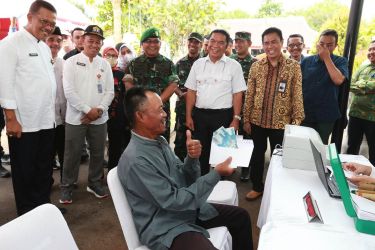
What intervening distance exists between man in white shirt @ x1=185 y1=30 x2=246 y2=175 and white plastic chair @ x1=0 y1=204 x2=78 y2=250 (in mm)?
2300

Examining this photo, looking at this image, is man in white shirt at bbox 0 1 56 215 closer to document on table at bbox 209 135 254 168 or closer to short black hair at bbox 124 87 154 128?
short black hair at bbox 124 87 154 128

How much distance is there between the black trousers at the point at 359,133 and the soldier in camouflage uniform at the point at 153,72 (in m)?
2.28

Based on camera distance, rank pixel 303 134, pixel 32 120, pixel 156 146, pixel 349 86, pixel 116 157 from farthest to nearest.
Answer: pixel 349 86, pixel 116 157, pixel 32 120, pixel 303 134, pixel 156 146

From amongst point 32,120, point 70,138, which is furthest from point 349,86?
point 32,120

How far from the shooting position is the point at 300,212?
1.53 metres

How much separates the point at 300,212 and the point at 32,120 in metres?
2.09

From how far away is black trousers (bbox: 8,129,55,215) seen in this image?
2.52m

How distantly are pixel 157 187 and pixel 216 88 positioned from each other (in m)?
1.90

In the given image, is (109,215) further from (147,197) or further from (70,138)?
(147,197)

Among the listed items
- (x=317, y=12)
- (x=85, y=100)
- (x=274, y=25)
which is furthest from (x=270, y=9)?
(x=85, y=100)

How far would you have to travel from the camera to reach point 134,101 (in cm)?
171

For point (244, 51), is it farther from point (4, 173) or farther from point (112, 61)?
point (4, 173)

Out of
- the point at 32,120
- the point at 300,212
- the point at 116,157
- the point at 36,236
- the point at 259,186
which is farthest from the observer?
the point at 116,157

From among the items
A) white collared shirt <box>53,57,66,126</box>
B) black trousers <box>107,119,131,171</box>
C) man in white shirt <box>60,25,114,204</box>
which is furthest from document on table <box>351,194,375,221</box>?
white collared shirt <box>53,57,66,126</box>
